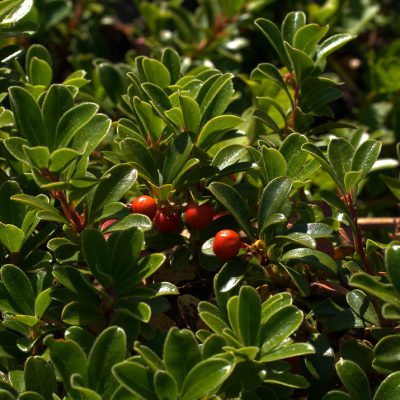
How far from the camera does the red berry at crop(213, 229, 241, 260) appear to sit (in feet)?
5.50

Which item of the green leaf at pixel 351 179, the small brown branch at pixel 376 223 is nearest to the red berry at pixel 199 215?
the green leaf at pixel 351 179

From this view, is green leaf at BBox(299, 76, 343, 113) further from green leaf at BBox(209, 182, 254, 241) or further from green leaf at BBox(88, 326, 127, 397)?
green leaf at BBox(88, 326, 127, 397)

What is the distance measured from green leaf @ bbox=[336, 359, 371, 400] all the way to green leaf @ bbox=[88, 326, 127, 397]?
1.42 ft

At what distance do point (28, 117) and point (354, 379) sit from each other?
2.84 feet

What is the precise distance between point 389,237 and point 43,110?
1.12m

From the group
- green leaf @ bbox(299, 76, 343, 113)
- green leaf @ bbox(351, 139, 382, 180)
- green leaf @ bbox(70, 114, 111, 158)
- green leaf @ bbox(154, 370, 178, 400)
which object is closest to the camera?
green leaf @ bbox(154, 370, 178, 400)

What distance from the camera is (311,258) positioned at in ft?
5.49

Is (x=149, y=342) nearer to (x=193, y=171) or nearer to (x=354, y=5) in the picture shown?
(x=193, y=171)

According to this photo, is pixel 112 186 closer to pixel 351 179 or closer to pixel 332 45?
pixel 351 179

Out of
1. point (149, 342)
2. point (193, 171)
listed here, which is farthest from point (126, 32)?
point (149, 342)

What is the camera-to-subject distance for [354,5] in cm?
372

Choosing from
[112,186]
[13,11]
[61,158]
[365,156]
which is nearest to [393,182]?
[365,156]

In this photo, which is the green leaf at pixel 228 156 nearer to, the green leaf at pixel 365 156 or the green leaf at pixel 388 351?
the green leaf at pixel 365 156

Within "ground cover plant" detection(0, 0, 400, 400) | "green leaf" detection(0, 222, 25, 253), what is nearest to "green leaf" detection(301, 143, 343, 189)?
"ground cover plant" detection(0, 0, 400, 400)
